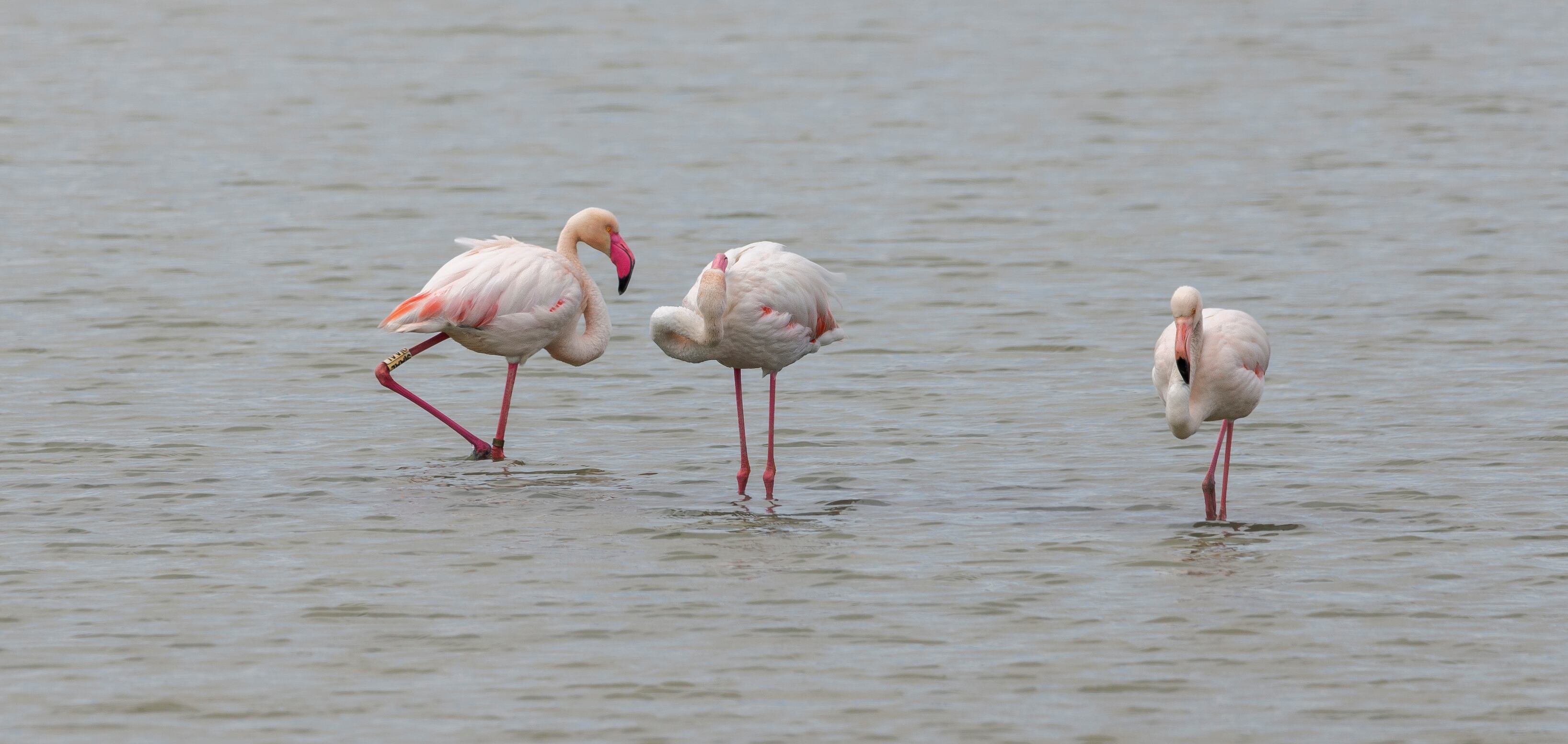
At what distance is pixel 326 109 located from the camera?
29234 mm

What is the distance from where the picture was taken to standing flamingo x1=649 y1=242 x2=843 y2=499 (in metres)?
12.1

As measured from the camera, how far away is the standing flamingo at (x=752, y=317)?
475 inches

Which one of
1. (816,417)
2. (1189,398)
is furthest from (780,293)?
(816,417)

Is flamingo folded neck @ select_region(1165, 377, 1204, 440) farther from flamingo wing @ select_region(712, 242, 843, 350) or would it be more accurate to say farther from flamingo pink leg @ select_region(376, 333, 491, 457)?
flamingo pink leg @ select_region(376, 333, 491, 457)

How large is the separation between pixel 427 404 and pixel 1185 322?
16.2 feet

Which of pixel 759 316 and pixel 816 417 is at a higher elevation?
pixel 759 316

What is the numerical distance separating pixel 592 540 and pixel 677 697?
2.63m

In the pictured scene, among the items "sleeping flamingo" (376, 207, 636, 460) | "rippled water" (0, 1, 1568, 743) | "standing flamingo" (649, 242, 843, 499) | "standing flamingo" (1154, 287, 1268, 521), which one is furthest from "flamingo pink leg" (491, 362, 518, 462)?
"standing flamingo" (1154, 287, 1268, 521)

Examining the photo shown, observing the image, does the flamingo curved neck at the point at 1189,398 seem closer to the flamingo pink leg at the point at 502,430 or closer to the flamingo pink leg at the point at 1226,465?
the flamingo pink leg at the point at 1226,465

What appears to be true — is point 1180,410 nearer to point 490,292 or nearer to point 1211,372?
point 1211,372

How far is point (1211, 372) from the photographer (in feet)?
38.2

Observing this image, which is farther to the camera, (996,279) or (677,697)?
(996,279)

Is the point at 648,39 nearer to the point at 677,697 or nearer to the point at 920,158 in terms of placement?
the point at 920,158

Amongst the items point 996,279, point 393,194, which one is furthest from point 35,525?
point 393,194
